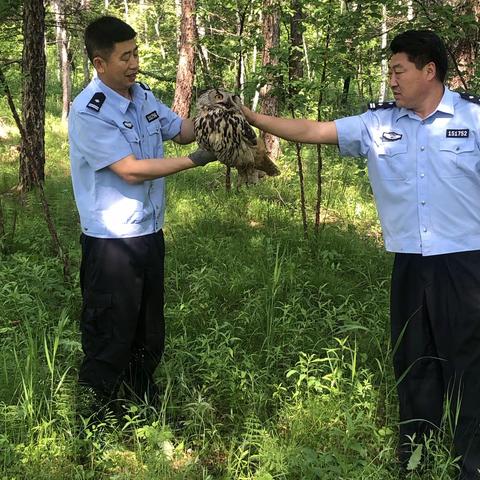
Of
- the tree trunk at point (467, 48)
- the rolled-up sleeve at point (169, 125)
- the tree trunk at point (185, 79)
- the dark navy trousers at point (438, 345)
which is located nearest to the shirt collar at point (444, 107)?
the dark navy trousers at point (438, 345)

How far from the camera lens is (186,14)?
9680 mm

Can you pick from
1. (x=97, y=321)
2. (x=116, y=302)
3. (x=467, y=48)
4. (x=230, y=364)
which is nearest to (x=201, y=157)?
(x=116, y=302)

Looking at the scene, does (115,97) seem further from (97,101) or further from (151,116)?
(151,116)

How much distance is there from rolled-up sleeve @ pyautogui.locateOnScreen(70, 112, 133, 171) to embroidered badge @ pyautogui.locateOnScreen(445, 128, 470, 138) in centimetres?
163

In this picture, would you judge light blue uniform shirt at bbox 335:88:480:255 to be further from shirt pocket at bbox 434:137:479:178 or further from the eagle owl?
the eagle owl

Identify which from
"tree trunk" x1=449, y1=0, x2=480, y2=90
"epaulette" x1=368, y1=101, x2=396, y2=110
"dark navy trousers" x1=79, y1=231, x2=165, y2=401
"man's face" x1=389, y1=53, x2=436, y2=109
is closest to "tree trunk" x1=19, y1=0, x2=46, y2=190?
"dark navy trousers" x1=79, y1=231, x2=165, y2=401

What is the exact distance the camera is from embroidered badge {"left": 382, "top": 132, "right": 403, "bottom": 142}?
267 cm

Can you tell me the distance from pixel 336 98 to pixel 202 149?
5.00m

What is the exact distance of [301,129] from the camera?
2863mm

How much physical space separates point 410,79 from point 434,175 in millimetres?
491

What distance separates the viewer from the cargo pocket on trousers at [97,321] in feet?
9.59

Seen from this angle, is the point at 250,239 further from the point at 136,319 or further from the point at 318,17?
the point at 136,319

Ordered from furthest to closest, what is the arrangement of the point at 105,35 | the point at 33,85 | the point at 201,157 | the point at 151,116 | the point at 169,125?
the point at 33,85 < the point at 169,125 < the point at 151,116 < the point at 201,157 < the point at 105,35

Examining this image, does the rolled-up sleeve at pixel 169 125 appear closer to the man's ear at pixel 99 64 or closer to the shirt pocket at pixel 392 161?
the man's ear at pixel 99 64
